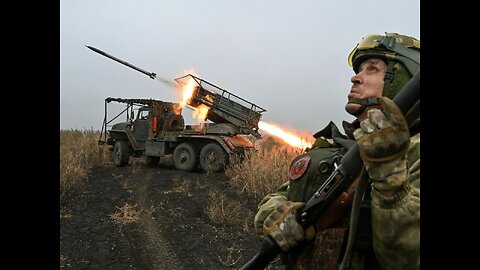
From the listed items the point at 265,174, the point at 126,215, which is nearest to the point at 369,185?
the point at 126,215

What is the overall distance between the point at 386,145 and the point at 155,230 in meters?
5.43

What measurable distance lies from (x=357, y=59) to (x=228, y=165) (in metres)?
9.87

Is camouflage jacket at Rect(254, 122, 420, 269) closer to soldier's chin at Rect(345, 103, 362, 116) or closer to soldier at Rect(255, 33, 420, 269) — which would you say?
soldier at Rect(255, 33, 420, 269)

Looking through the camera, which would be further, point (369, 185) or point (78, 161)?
point (78, 161)

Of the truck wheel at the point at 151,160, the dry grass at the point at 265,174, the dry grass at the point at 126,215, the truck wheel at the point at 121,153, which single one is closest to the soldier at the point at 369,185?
the dry grass at the point at 126,215

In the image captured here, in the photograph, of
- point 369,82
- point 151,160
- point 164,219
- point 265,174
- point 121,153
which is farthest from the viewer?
point 151,160

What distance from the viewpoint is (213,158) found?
1185 centimetres

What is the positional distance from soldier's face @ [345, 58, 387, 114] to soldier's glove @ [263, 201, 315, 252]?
0.51m

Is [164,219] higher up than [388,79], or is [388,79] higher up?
[388,79]

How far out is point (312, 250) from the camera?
1577mm

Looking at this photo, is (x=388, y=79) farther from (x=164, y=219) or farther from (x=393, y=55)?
(x=164, y=219)

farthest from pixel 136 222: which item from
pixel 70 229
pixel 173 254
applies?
pixel 173 254

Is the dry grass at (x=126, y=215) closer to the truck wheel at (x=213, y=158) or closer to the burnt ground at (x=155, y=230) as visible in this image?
the burnt ground at (x=155, y=230)
